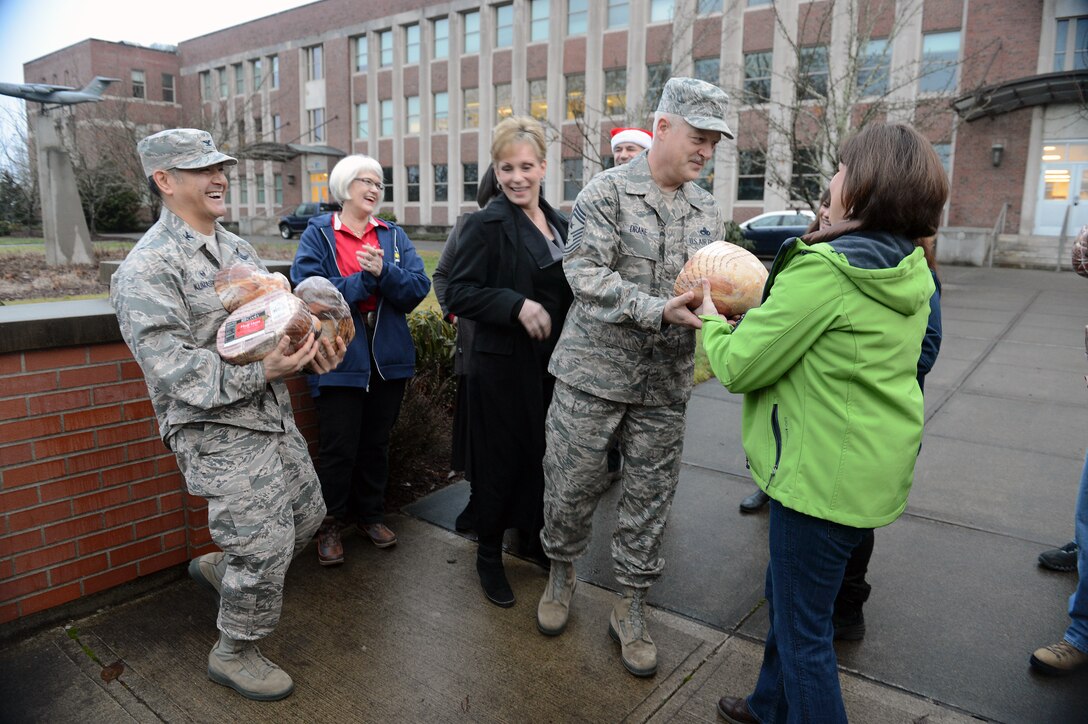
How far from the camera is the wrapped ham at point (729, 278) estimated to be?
234 centimetres

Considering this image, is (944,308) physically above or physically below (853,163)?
below

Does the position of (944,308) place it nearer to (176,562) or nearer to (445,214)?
(176,562)

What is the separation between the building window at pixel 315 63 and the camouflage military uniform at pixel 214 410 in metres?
44.1

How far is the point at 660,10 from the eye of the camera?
3031 cm

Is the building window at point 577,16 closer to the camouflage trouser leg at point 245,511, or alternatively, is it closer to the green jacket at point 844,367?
the camouflage trouser leg at point 245,511

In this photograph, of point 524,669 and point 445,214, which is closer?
point 524,669

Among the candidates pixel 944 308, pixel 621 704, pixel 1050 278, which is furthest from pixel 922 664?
pixel 1050 278

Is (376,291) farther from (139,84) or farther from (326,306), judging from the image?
(139,84)

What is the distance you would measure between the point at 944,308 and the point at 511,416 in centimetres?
1052

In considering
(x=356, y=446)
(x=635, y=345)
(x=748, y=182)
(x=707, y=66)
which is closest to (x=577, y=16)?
(x=707, y=66)

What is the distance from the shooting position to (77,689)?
2617mm

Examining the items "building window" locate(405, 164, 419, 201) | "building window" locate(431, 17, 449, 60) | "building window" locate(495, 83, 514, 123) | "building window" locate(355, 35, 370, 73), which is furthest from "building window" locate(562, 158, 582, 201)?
"building window" locate(355, 35, 370, 73)

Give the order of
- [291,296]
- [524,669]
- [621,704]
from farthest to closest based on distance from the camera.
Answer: [524,669] → [621,704] → [291,296]

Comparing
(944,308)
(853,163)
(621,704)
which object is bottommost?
(621,704)
